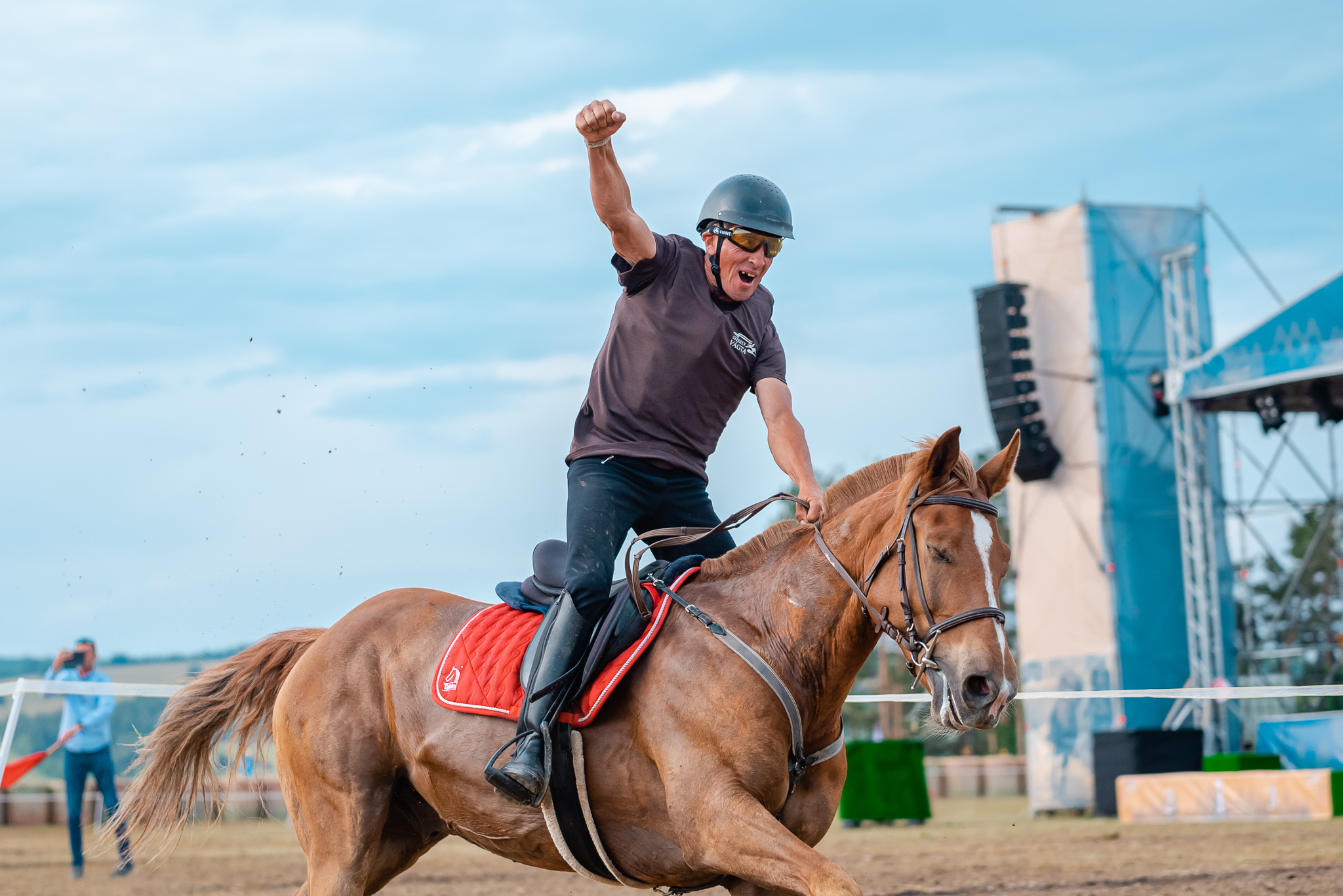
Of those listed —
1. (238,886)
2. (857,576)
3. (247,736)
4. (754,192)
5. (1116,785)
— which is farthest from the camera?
(1116,785)

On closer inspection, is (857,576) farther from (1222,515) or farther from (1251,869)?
(1222,515)

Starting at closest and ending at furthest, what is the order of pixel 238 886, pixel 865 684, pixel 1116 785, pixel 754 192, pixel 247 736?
pixel 754 192 < pixel 247 736 < pixel 238 886 < pixel 1116 785 < pixel 865 684

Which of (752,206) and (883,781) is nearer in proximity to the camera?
(752,206)

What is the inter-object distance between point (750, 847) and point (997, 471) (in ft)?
5.02

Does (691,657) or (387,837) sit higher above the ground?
(691,657)

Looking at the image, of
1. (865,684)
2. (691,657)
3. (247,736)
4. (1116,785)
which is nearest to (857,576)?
(691,657)

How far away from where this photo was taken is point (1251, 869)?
1034 centimetres

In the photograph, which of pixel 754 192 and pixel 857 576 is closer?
pixel 857 576

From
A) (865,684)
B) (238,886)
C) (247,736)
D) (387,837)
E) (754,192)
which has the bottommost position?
(865,684)

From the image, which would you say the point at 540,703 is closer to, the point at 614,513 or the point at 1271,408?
the point at 614,513

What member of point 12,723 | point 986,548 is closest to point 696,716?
point 986,548

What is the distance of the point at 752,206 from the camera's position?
473 cm

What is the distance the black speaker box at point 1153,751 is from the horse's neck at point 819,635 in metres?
14.3

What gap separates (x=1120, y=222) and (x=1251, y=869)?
14.0 meters
